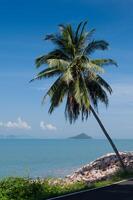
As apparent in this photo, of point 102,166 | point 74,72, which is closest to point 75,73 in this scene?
point 74,72

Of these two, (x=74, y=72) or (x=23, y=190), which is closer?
(x=23, y=190)

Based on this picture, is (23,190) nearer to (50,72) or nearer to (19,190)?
(19,190)

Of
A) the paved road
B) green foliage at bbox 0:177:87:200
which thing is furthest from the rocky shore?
green foliage at bbox 0:177:87:200

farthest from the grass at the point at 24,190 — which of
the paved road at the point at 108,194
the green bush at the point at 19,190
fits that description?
the paved road at the point at 108,194

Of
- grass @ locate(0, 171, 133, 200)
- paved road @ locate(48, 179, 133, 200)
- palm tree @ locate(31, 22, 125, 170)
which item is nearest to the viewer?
paved road @ locate(48, 179, 133, 200)

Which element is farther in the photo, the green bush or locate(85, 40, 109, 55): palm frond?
locate(85, 40, 109, 55): palm frond

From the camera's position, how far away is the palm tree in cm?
3194

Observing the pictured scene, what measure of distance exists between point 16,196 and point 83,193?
274 centimetres

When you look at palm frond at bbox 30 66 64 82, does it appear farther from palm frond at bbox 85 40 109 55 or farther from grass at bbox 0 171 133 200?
grass at bbox 0 171 133 200

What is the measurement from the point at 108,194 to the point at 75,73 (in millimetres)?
14021

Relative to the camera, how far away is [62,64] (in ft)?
106

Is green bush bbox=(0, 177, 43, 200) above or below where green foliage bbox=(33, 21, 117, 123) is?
below

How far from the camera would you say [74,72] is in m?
32.8

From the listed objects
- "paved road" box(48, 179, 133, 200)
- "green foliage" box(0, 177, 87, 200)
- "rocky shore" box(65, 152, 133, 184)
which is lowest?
"paved road" box(48, 179, 133, 200)
